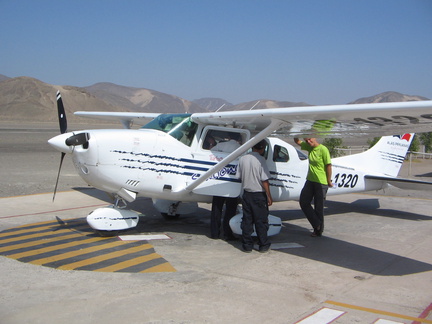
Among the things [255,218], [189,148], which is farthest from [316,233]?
[189,148]

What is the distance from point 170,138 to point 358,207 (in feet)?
20.4

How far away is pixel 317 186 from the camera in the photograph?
8211mm

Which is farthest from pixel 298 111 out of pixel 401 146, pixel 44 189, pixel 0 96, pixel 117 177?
pixel 0 96

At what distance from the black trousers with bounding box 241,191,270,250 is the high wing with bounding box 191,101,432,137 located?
127 centimetres

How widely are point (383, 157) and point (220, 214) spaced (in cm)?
521

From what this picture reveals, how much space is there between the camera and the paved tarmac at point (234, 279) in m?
4.54

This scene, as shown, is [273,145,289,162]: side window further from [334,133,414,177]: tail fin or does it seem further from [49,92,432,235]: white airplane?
[334,133,414,177]: tail fin

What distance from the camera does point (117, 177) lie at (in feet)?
24.3

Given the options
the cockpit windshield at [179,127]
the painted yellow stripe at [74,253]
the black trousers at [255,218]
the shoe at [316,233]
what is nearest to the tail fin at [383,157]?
the shoe at [316,233]

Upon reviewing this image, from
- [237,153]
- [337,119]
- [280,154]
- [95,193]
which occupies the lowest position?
[95,193]

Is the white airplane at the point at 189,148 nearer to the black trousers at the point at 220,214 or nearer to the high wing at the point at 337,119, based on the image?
the high wing at the point at 337,119

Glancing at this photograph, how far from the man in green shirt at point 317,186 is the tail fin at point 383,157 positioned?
2.58 meters

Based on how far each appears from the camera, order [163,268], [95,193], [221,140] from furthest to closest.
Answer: [95,193] < [221,140] < [163,268]

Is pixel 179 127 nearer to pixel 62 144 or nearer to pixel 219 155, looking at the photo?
pixel 219 155
